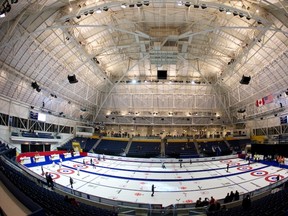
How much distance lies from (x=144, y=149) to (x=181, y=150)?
790cm

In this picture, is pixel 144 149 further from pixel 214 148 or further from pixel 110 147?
pixel 214 148

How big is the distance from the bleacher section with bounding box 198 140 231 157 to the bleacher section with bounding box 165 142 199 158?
1953mm

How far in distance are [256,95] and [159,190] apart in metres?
27.7

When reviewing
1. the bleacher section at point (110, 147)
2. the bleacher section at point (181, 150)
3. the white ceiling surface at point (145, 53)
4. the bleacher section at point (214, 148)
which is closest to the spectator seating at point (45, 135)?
the white ceiling surface at point (145, 53)

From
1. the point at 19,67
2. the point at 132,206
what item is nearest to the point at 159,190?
the point at 132,206

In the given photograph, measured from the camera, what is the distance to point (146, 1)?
17578 millimetres

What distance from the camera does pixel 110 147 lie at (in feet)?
134

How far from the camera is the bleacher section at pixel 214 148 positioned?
124 feet

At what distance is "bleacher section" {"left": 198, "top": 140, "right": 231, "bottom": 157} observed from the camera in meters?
37.9

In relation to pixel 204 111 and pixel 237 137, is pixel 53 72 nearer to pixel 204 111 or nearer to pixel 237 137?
pixel 204 111

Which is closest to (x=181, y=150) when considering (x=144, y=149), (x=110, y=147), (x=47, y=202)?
(x=144, y=149)

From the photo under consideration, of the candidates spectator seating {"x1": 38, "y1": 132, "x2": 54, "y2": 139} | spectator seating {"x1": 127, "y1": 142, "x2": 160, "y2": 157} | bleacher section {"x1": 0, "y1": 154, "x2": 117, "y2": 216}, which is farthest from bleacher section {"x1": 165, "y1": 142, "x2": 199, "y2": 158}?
bleacher section {"x1": 0, "y1": 154, "x2": 117, "y2": 216}

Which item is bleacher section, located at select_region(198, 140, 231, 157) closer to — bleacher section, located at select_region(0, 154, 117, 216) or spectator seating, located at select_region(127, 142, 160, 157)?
spectator seating, located at select_region(127, 142, 160, 157)

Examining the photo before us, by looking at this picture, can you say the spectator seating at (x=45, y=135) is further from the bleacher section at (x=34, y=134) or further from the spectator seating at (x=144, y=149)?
the spectator seating at (x=144, y=149)
